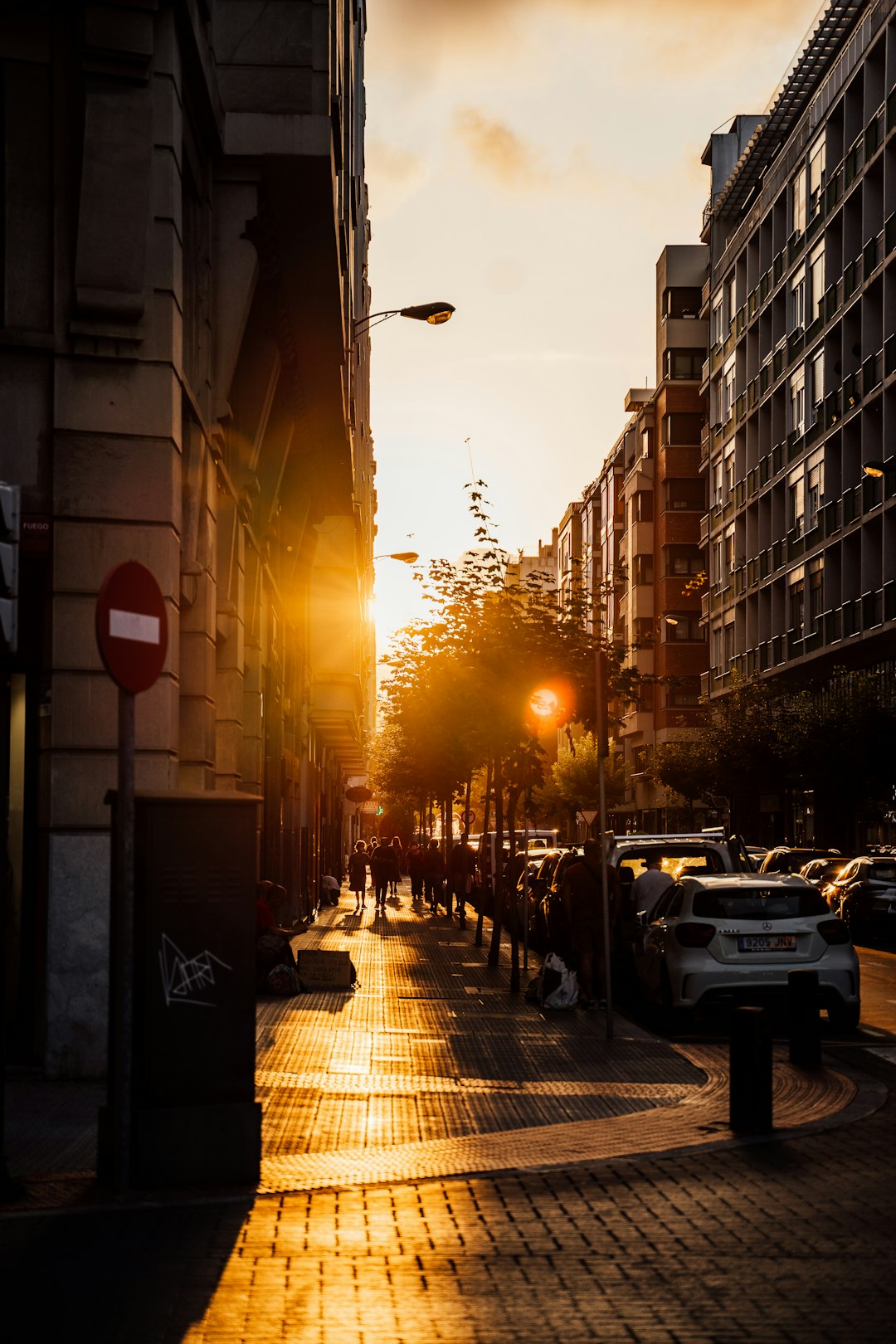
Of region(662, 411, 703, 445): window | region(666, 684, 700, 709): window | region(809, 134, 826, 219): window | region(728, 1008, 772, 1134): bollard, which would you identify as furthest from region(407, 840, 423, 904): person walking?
region(728, 1008, 772, 1134): bollard

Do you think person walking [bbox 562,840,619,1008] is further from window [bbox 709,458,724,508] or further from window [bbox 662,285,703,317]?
window [bbox 662,285,703,317]

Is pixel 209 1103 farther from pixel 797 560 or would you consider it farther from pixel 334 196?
pixel 797 560

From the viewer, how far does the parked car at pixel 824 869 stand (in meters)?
36.5

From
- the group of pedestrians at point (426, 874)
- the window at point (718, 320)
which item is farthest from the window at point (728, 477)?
the group of pedestrians at point (426, 874)

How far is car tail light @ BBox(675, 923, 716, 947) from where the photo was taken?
54.7ft

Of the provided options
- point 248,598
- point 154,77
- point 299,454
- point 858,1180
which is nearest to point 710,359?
point 299,454

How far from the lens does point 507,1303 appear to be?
6.30 metres

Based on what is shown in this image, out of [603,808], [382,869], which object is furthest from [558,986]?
[382,869]

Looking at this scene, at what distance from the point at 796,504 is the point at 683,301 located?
98.1 ft

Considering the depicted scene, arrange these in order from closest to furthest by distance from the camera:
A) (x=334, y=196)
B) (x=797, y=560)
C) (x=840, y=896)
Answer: (x=334, y=196), (x=840, y=896), (x=797, y=560)

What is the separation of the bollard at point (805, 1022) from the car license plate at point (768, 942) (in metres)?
2.72

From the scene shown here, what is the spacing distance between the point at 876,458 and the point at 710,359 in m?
27.9

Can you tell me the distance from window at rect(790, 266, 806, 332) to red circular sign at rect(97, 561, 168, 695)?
5341cm

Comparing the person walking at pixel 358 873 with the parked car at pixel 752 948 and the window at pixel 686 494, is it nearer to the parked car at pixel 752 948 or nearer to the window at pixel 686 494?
the parked car at pixel 752 948
